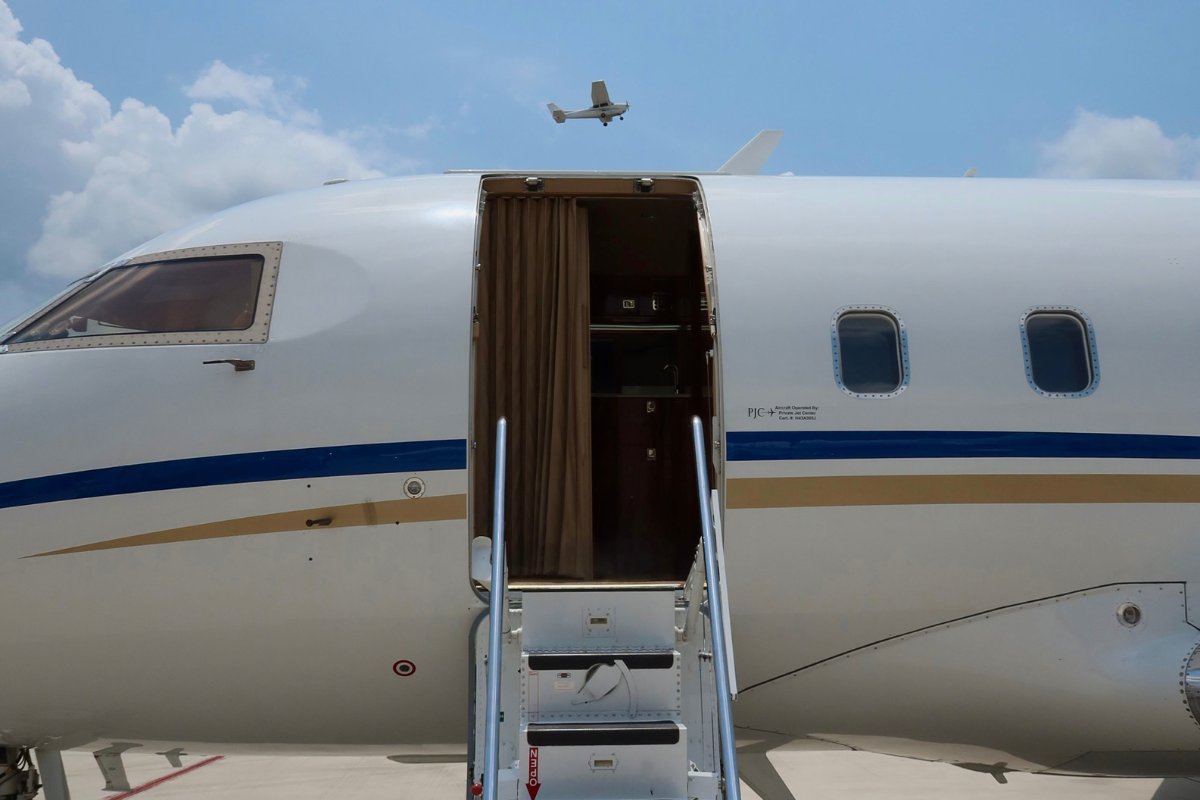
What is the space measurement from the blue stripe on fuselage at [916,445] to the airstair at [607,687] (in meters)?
0.44

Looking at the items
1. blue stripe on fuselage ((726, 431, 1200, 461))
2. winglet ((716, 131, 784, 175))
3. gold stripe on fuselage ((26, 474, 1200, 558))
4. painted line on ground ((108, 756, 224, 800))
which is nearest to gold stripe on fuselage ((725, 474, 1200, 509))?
gold stripe on fuselage ((26, 474, 1200, 558))

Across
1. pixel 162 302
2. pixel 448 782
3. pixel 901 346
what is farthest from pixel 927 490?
pixel 448 782

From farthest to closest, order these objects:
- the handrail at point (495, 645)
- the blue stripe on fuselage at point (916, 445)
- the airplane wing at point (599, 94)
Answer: the airplane wing at point (599, 94), the blue stripe on fuselage at point (916, 445), the handrail at point (495, 645)

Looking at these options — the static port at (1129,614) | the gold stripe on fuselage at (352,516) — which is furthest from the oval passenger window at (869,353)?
the gold stripe on fuselage at (352,516)

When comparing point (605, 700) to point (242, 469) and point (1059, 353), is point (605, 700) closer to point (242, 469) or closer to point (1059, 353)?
point (242, 469)

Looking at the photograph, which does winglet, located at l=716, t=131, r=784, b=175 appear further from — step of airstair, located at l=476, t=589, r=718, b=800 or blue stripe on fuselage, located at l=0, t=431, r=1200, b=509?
step of airstair, located at l=476, t=589, r=718, b=800

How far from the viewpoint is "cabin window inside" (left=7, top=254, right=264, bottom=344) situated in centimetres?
442

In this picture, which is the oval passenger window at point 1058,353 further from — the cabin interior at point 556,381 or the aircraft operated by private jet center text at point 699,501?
the cabin interior at point 556,381

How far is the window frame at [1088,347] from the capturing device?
438cm

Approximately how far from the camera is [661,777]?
3561 mm

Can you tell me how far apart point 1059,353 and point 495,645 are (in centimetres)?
323

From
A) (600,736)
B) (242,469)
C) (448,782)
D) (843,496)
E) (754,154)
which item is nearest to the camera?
(600,736)

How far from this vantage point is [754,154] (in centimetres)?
618

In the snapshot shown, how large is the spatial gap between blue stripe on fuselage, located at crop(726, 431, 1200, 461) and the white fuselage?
0.5 inches
